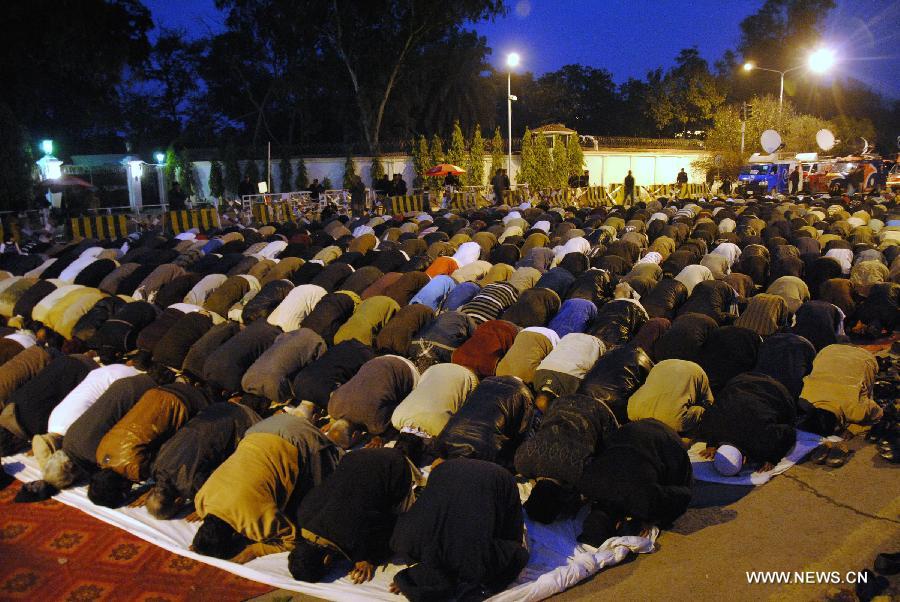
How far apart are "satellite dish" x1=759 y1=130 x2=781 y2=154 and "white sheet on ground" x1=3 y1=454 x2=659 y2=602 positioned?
3067 centimetres

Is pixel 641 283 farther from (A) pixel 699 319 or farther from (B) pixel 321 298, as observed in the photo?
(B) pixel 321 298

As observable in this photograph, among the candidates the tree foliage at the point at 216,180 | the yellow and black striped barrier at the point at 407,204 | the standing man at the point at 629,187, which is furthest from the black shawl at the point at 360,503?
the tree foliage at the point at 216,180

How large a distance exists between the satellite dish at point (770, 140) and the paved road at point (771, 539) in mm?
29227

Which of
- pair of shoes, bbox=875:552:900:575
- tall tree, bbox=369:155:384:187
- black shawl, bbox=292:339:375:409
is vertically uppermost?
tall tree, bbox=369:155:384:187

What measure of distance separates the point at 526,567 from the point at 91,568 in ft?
9.21

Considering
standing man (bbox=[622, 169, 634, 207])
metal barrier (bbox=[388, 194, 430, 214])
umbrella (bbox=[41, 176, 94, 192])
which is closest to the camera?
umbrella (bbox=[41, 176, 94, 192])

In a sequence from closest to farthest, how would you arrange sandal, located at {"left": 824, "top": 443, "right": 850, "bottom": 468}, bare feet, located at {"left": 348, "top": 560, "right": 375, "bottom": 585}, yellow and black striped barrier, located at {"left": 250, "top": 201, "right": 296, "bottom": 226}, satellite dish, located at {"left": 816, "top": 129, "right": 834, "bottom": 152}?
bare feet, located at {"left": 348, "top": 560, "right": 375, "bottom": 585}, sandal, located at {"left": 824, "top": 443, "right": 850, "bottom": 468}, yellow and black striped barrier, located at {"left": 250, "top": 201, "right": 296, "bottom": 226}, satellite dish, located at {"left": 816, "top": 129, "right": 834, "bottom": 152}

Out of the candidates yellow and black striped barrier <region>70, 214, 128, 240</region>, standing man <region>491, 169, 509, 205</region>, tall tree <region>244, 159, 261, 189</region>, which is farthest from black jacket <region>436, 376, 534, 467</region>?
tall tree <region>244, 159, 261, 189</region>

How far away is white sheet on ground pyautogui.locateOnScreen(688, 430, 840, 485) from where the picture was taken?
5133mm

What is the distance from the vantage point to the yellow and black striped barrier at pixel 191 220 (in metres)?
A: 17.5

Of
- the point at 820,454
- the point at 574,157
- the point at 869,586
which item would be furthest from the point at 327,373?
the point at 574,157

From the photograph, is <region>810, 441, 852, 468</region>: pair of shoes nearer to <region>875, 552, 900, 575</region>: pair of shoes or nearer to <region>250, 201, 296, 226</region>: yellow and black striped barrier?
<region>875, 552, 900, 575</region>: pair of shoes

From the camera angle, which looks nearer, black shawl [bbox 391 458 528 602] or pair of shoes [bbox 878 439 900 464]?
black shawl [bbox 391 458 528 602]

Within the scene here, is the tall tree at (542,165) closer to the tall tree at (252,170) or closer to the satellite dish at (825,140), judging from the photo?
the tall tree at (252,170)
